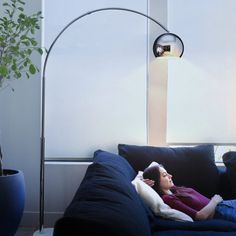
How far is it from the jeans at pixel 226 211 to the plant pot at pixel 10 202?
4.53 ft

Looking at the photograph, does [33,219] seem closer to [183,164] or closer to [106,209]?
[183,164]

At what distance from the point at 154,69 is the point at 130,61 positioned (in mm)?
237

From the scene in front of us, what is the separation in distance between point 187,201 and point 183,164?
554 mm

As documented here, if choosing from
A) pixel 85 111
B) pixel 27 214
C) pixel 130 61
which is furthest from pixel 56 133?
pixel 130 61

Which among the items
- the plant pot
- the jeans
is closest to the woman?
the jeans

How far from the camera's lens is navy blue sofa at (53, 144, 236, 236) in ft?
3.19

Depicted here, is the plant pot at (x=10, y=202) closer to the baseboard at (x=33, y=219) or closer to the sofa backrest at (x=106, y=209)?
the baseboard at (x=33, y=219)

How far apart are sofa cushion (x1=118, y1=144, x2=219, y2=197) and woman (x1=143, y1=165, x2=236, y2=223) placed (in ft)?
1.16

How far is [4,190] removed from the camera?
2.34m

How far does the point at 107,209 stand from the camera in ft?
3.54

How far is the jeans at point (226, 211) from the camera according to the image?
6.39 feet

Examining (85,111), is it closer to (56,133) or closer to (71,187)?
(56,133)

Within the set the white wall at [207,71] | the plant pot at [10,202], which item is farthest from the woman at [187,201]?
the white wall at [207,71]

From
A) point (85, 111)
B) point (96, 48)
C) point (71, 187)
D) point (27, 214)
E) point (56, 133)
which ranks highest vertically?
point (96, 48)
